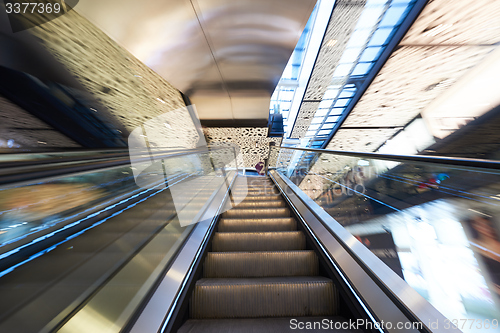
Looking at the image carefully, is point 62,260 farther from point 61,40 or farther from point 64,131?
point 64,131

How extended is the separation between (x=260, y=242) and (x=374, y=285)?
127 cm

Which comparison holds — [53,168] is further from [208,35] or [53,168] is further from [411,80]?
[411,80]

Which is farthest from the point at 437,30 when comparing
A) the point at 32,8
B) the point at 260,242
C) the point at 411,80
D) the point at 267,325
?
the point at 32,8

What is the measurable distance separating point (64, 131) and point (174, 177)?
5234 millimetres

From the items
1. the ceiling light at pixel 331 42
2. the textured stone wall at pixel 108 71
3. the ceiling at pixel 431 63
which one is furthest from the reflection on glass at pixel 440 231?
the ceiling at pixel 431 63

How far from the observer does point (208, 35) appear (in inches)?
136

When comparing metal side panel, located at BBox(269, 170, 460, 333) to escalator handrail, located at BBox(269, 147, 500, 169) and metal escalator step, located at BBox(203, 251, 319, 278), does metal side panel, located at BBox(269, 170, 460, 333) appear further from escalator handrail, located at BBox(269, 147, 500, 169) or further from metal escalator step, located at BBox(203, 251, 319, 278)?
escalator handrail, located at BBox(269, 147, 500, 169)

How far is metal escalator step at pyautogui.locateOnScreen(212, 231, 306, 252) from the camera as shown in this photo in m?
2.35

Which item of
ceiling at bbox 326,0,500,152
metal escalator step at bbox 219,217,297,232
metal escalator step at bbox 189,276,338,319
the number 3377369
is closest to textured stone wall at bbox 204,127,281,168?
ceiling at bbox 326,0,500,152

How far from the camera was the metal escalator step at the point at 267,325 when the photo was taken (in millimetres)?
1289

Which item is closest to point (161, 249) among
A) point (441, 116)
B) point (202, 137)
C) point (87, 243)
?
point (87, 243)

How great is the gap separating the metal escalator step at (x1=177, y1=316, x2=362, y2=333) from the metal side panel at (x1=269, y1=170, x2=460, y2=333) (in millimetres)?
223

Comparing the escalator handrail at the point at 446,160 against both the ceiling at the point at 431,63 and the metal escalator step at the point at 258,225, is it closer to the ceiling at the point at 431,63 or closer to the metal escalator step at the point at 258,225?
the metal escalator step at the point at 258,225

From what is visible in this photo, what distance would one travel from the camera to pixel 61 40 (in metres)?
3.44
